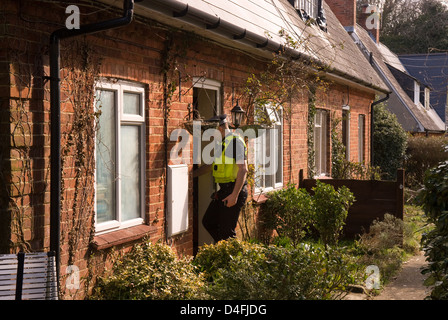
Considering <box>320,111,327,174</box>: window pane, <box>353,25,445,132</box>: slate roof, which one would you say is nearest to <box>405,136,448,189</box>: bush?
<box>353,25,445,132</box>: slate roof

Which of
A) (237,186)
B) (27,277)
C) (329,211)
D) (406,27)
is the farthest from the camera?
(406,27)

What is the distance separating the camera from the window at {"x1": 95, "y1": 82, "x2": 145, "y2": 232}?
5.70 m

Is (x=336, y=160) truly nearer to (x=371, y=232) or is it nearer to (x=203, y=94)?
(x=371, y=232)

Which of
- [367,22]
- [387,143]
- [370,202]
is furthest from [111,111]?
[367,22]

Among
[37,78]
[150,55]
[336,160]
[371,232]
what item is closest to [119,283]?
[37,78]

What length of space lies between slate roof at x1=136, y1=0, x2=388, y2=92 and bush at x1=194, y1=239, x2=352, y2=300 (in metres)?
2.62

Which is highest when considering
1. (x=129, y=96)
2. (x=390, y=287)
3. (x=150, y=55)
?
(x=150, y=55)

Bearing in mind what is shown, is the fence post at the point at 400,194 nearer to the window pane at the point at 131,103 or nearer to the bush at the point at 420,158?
the window pane at the point at 131,103

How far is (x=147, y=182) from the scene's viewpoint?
641 cm

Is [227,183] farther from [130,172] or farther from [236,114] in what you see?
[130,172]

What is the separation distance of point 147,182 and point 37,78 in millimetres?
2007

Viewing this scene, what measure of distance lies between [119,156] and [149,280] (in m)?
1.33

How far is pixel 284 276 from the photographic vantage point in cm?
473

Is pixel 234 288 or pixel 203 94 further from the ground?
pixel 203 94
